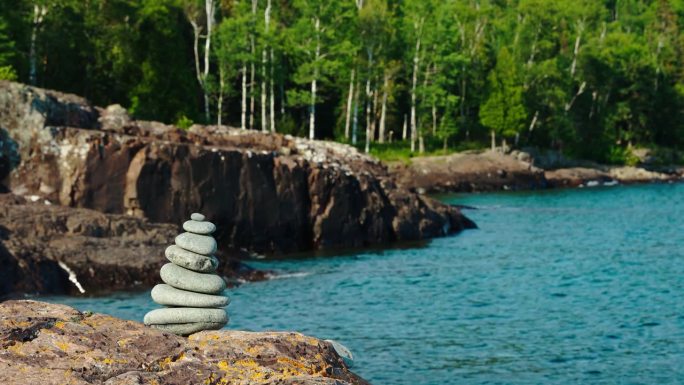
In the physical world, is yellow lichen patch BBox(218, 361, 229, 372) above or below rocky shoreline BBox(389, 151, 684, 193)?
below

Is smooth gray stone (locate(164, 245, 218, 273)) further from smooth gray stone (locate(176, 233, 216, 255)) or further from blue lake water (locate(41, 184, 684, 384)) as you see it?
blue lake water (locate(41, 184, 684, 384))

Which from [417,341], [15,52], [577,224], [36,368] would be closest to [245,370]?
[36,368]

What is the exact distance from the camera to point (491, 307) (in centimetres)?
2738

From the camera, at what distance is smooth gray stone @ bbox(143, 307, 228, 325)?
41.3ft

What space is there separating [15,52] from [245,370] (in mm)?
61455

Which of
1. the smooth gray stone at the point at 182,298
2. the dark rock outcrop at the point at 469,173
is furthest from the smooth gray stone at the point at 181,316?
the dark rock outcrop at the point at 469,173

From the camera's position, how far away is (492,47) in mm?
111250

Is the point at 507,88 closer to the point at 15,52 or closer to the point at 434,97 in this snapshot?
the point at 434,97

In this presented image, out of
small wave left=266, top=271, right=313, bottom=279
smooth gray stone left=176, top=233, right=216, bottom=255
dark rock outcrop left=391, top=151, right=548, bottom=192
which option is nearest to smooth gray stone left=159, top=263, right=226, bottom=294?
smooth gray stone left=176, top=233, right=216, bottom=255

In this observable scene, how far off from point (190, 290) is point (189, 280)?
0.44ft

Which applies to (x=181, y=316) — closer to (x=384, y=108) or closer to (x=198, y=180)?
(x=198, y=180)

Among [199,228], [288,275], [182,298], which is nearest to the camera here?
[182,298]

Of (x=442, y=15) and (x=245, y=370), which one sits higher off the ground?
(x=442, y=15)

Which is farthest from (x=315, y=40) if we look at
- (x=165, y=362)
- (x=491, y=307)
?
(x=165, y=362)
